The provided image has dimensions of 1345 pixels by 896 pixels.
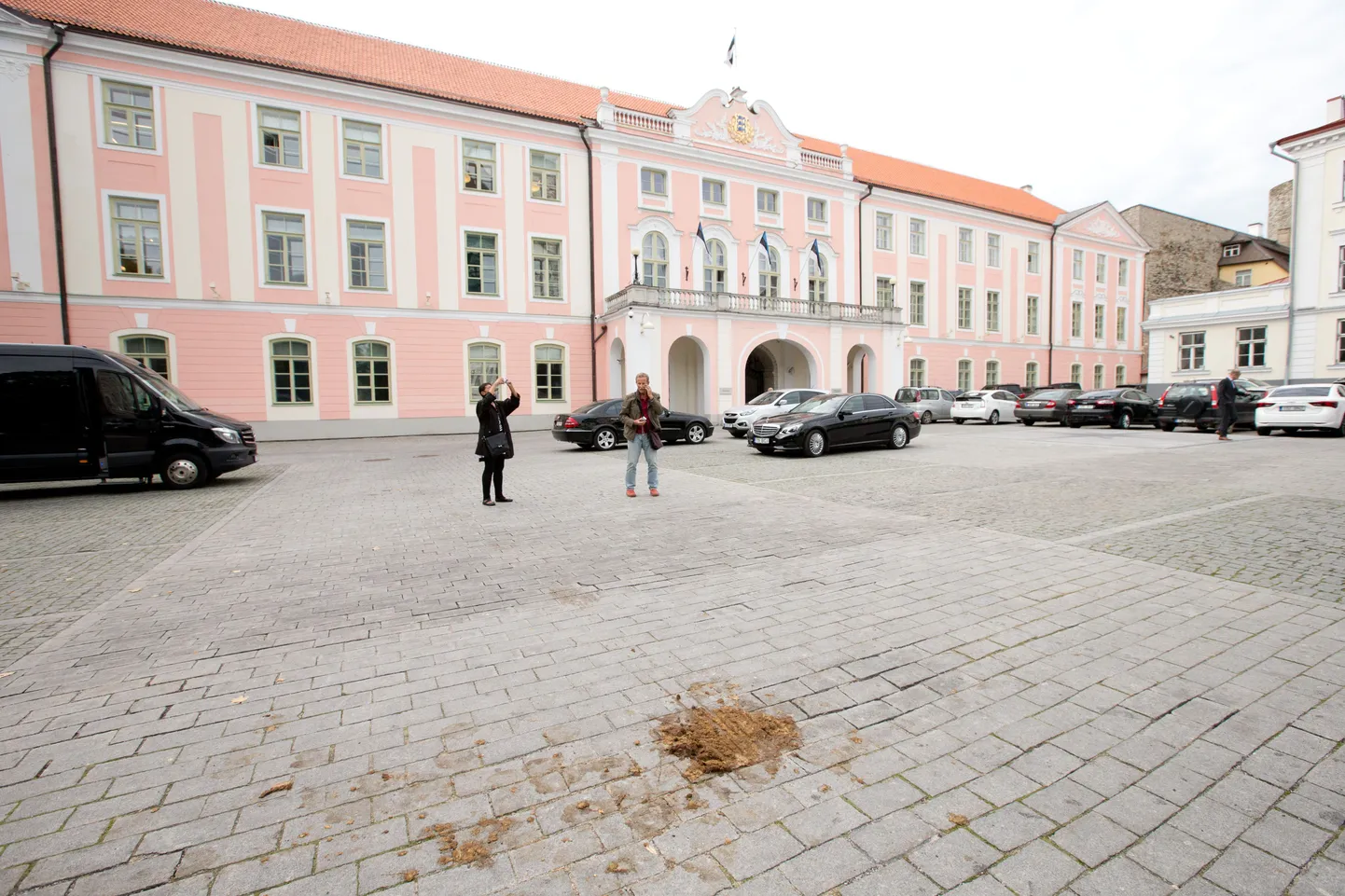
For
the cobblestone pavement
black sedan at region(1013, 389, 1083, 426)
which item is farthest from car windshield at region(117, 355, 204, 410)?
black sedan at region(1013, 389, 1083, 426)

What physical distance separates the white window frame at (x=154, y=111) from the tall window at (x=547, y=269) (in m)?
13.1

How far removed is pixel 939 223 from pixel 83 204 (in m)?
40.9

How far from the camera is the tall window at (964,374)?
134 ft

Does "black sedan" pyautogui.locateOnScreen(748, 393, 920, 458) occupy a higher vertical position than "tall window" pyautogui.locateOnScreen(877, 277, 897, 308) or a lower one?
lower

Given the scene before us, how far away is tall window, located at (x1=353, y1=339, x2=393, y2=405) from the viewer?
80.7 feet

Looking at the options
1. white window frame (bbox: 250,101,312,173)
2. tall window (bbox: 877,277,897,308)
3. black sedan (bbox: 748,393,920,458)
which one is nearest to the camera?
black sedan (bbox: 748,393,920,458)

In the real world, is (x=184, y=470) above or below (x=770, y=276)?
below

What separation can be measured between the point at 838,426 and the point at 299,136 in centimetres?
2259

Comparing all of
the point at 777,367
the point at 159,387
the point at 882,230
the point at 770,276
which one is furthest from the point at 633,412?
the point at 882,230

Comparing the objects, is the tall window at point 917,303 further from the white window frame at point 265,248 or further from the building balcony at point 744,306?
the white window frame at point 265,248

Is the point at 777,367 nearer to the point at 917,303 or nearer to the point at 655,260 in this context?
the point at 655,260

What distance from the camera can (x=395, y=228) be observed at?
25.0m

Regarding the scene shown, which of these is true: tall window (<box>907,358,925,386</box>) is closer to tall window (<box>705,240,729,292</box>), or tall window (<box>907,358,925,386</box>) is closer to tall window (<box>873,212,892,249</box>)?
tall window (<box>873,212,892,249</box>)

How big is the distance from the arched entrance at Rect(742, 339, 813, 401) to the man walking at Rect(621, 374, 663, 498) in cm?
2152
